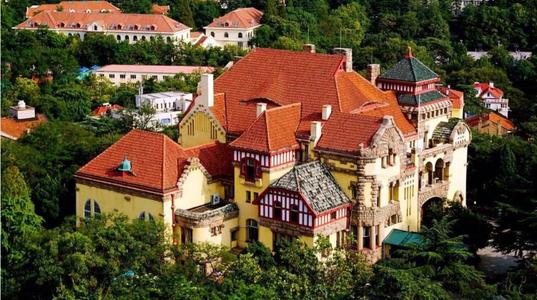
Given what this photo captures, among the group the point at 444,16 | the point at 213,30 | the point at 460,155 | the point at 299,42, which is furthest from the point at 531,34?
the point at 460,155

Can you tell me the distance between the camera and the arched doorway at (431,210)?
1972 inches

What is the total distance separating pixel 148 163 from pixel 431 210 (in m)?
13.7

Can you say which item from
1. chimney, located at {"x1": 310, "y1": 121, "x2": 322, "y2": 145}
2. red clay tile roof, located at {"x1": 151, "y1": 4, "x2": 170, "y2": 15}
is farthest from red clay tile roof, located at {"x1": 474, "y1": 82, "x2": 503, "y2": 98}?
red clay tile roof, located at {"x1": 151, "y1": 4, "x2": 170, "y2": 15}

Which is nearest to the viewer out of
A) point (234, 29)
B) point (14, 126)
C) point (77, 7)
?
point (14, 126)

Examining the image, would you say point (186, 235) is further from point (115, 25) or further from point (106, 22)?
point (106, 22)

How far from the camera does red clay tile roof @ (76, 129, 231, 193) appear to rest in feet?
148

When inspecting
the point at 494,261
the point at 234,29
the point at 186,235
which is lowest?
the point at 494,261

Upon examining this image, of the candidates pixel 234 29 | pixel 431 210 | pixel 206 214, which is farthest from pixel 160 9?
pixel 206 214

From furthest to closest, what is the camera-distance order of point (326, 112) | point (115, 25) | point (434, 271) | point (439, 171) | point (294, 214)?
point (115, 25) < point (439, 171) < point (326, 112) < point (294, 214) < point (434, 271)

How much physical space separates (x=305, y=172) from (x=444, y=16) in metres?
80.2

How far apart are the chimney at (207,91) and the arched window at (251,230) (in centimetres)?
638

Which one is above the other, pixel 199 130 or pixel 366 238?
pixel 199 130

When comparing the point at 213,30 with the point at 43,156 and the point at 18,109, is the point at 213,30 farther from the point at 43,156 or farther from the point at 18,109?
the point at 43,156

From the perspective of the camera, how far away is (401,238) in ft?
155
